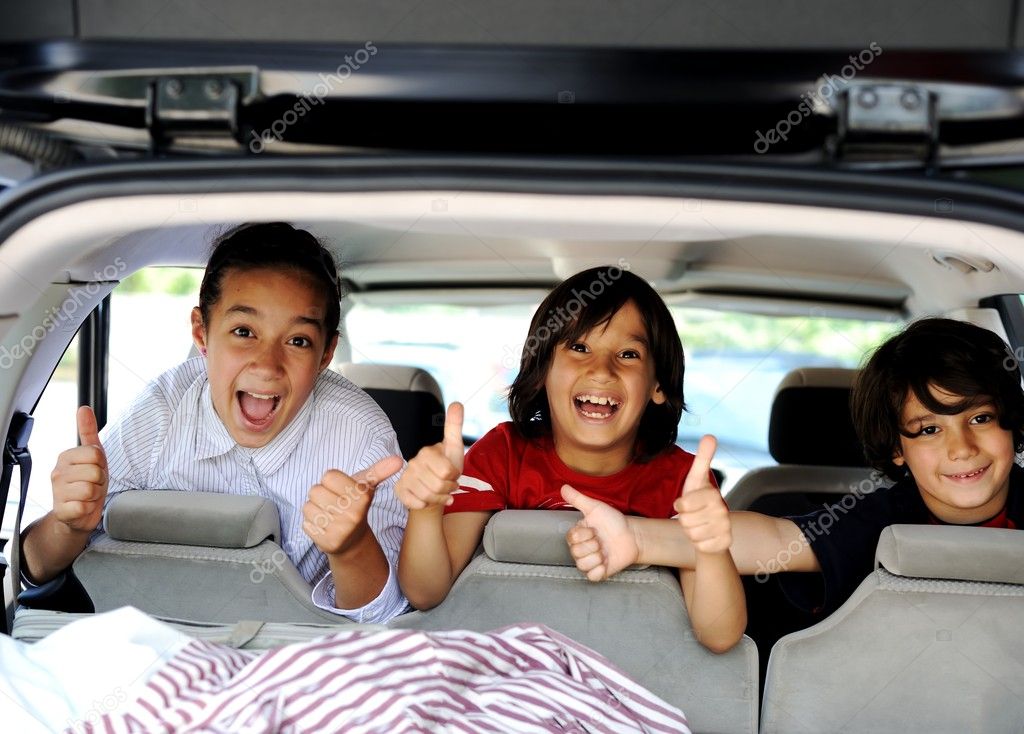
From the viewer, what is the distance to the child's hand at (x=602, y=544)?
154cm

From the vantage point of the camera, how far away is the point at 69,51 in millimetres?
1121

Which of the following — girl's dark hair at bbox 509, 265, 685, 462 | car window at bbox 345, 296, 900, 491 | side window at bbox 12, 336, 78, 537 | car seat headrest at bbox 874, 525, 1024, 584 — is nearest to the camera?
car seat headrest at bbox 874, 525, 1024, 584

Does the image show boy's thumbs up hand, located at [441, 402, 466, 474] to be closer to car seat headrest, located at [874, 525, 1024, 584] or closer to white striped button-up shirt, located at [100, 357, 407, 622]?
white striped button-up shirt, located at [100, 357, 407, 622]

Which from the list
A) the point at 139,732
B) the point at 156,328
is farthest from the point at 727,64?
the point at 156,328

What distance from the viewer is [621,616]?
1.57 m

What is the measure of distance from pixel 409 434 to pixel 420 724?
6.47 ft

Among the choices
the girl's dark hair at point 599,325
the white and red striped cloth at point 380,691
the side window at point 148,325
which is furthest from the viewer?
the side window at point 148,325

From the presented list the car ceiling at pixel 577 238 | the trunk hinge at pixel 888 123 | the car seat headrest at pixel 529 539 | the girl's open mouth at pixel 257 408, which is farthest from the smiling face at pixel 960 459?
the girl's open mouth at pixel 257 408

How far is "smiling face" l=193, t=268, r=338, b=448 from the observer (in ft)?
6.59

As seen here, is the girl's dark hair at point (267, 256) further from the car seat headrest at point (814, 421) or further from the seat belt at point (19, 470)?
the car seat headrest at point (814, 421)

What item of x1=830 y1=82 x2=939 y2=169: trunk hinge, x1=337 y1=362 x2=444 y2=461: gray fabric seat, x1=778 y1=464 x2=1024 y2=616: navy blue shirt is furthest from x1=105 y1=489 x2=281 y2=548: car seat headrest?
x1=337 y1=362 x2=444 y2=461: gray fabric seat

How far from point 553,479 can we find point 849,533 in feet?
1.84

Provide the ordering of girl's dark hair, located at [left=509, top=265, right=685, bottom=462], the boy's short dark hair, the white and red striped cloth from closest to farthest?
1. the white and red striped cloth
2. the boy's short dark hair
3. girl's dark hair, located at [left=509, top=265, right=685, bottom=462]

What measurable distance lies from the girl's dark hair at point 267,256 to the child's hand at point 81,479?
0.42 meters
